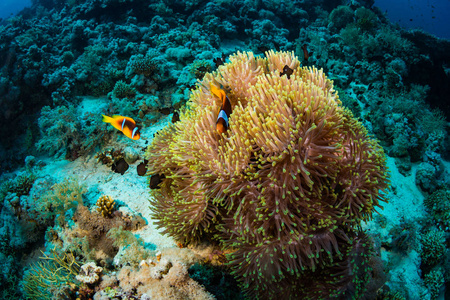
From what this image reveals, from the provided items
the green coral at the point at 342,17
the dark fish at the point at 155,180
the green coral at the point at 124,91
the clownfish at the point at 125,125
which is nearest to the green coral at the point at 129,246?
the dark fish at the point at 155,180

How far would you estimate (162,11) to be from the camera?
10.9 metres

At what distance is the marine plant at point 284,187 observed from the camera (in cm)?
218

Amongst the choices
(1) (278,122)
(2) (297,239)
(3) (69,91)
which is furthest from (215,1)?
(2) (297,239)

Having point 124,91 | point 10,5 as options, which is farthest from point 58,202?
point 10,5

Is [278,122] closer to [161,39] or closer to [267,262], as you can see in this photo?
[267,262]

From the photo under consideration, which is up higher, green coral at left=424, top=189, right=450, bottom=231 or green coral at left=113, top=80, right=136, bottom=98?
green coral at left=424, top=189, right=450, bottom=231

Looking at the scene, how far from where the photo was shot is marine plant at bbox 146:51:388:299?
2182mm

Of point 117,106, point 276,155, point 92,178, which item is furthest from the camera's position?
point 117,106

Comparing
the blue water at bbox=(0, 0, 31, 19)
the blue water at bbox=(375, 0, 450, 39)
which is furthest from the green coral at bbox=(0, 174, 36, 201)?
the blue water at bbox=(375, 0, 450, 39)

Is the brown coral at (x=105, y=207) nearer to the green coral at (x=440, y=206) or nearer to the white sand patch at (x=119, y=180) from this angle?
the white sand patch at (x=119, y=180)

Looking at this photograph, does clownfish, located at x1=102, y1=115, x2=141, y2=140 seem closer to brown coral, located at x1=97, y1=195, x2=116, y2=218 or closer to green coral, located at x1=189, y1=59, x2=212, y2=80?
brown coral, located at x1=97, y1=195, x2=116, y2=218

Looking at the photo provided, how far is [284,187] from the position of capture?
6.77 feet

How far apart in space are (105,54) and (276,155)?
9.20 m

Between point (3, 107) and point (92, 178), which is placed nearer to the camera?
point (92, 178)
